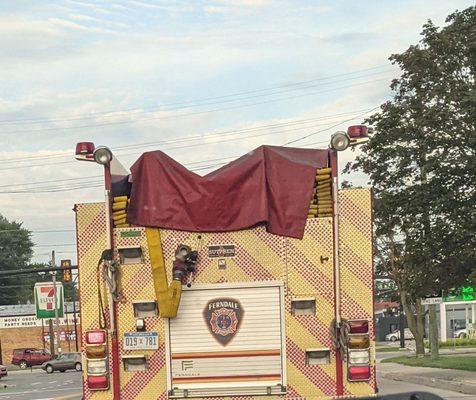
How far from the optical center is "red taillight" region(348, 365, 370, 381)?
7.34m

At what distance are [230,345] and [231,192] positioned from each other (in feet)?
4.44

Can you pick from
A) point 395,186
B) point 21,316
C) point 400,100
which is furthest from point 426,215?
point 21,316

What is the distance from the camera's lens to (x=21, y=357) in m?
71.4

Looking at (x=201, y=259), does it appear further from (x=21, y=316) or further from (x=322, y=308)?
(x=21, y=316)

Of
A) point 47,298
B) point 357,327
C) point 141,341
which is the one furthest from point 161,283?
point 47,298

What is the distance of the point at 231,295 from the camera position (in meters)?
7.45

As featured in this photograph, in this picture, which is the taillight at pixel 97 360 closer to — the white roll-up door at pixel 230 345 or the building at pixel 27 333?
the white roll-up door at pixel 230 345

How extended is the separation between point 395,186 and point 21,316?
74.7 m

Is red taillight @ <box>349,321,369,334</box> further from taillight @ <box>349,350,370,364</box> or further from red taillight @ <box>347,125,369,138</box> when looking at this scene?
red taillight @ <box>347,125,369,138</box>

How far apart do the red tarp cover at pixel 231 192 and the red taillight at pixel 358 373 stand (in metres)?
1.20

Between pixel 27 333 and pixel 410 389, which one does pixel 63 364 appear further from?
pixel 410 389

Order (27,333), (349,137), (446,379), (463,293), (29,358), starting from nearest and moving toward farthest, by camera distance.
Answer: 1. (349,137)
2. (446,379)
3. (463,293)
4. (29,358)
5. (27,333)

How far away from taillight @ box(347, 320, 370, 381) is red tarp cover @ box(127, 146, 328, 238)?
3.07 feet

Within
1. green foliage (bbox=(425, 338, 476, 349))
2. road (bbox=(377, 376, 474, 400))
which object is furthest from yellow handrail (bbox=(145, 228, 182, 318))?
green foliage (bbox=(425, 338, 476, 349))
